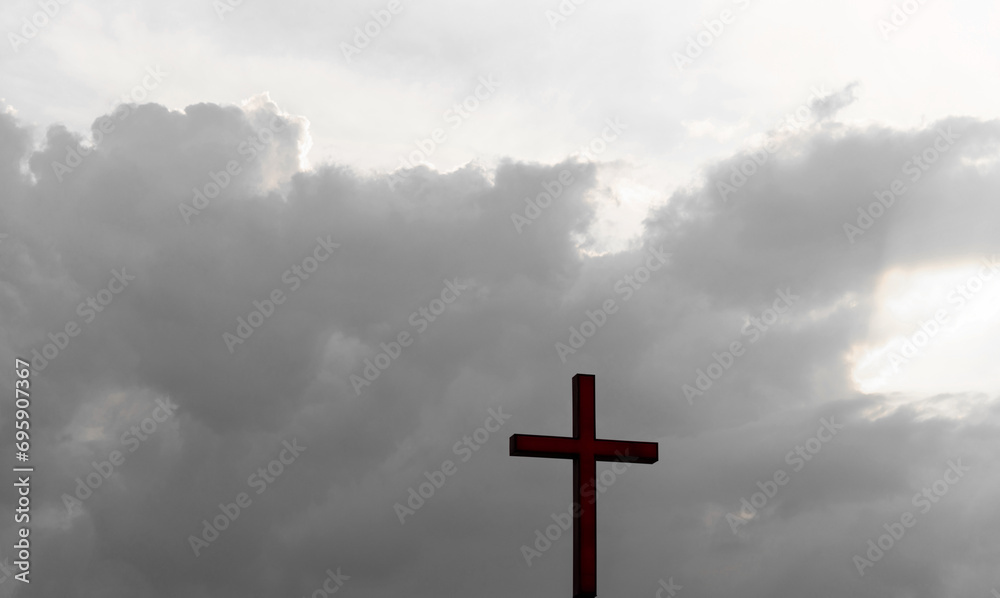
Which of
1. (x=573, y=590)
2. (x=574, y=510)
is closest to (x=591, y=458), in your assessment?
(x=574, y=510)

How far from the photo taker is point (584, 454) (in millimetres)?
24609

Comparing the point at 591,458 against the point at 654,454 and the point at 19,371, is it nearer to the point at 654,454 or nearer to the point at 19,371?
the point at 654,454

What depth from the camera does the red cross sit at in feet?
78.0

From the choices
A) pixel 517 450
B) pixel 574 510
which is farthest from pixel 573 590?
pixel 517 450

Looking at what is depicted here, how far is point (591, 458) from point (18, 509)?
15.6 metres

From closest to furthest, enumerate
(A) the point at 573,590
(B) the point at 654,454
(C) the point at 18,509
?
1. (A) the point at 573,590
2. (B) the point at 654,454
3. (C) the point at 18,509

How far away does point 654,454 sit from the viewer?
2541cm

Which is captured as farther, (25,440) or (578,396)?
(25,440)

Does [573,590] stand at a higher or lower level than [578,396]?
lower

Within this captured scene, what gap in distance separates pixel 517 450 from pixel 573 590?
10.5ft

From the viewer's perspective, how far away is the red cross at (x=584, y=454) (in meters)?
23.8

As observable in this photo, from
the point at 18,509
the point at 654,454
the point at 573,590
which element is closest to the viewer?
the point at 573,590

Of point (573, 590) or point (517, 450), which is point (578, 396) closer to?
point (517, 450)

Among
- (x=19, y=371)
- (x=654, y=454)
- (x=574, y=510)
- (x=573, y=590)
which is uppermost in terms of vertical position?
(x=19, y=371)
